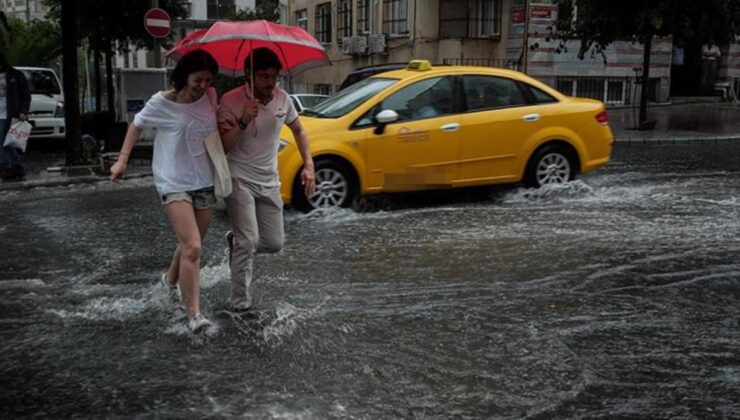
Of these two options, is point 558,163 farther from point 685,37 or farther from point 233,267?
point 685,37

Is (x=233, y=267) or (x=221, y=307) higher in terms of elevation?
(x=233, y=267)

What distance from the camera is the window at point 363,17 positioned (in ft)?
110

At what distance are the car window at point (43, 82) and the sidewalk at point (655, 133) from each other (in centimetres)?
179

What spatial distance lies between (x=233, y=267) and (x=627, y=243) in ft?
13.0

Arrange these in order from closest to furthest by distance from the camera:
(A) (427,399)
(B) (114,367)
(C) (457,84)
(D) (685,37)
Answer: (A) (427,399), (B) (114,367), (C) (457,84), (D) (685,37)

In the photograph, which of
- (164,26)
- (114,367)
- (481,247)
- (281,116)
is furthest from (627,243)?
(164,26)

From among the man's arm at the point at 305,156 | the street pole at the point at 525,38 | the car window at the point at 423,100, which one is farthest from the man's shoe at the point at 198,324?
the street pole at the point at 525,38

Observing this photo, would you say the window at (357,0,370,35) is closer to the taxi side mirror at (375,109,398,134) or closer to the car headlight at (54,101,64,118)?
the car headlight at (54,101,64,118)

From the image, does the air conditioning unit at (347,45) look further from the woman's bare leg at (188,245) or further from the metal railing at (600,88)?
the woman's bare leg at (188,245)

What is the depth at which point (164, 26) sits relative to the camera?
49.2 ft

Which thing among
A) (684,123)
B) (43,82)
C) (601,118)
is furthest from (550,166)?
(43,82)

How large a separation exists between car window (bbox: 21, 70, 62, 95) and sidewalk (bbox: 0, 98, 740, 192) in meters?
1.79

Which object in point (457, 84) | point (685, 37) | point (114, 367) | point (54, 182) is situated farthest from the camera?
point (685, 37)

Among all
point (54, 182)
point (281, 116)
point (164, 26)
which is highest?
point (164, 26)
